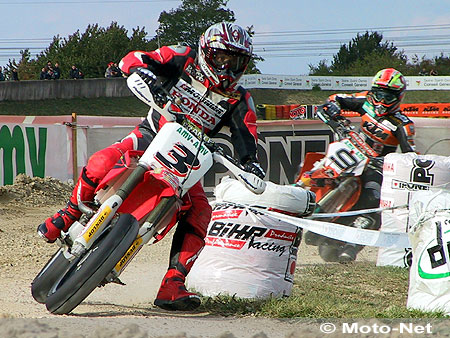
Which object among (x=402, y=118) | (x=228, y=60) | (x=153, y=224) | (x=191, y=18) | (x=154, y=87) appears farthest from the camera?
(x=191, y=18)

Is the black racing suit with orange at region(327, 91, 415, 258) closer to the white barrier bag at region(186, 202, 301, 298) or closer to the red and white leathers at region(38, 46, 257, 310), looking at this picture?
the white barrier bag at region(186, 202, 301, 298)

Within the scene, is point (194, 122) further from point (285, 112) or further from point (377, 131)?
point (285, 112)

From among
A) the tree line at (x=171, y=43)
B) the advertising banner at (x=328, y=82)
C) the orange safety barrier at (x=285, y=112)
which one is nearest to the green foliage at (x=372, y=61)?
the tree line at (x=171, y=43)

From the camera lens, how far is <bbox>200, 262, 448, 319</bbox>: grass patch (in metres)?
4.51

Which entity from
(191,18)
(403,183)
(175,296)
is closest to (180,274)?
(175,296)

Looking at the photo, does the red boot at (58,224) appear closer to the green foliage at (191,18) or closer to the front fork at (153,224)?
the front fork at (153,224)

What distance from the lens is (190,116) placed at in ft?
16.0

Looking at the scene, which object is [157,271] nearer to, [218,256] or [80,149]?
[218,256]

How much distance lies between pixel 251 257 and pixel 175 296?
0.78 meters

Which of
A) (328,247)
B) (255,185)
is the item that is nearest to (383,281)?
(328,247)

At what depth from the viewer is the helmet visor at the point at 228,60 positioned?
484 cm

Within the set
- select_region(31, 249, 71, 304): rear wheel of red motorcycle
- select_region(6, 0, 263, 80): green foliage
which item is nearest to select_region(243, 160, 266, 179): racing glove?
select_region(31, 249, 71, 304): rear wheel of red motorcycle

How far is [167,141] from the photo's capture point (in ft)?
14.5

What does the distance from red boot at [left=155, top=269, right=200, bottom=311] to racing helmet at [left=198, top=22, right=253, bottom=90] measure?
4.60ft
